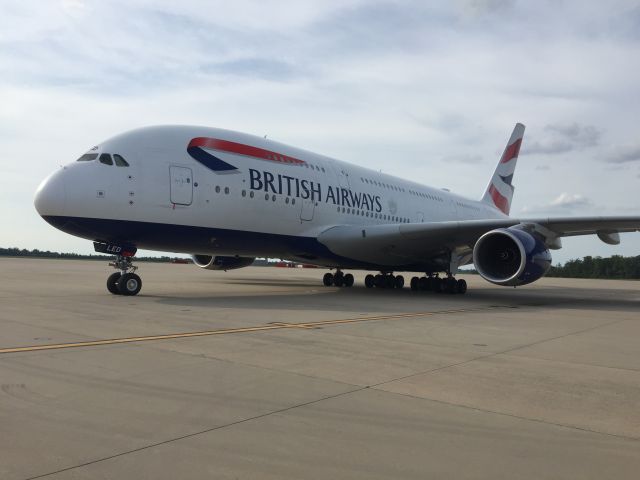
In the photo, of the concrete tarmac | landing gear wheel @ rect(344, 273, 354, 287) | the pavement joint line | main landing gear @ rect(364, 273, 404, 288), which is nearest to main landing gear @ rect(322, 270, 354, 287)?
landing gear wheel @ rect(344, 273, 354, 287)

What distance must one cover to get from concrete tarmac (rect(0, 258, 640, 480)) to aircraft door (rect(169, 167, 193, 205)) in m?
4.89

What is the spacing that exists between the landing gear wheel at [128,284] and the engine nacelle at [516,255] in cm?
791

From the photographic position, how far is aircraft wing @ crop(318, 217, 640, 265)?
13.6 meters

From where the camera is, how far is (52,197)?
1053 centimetres

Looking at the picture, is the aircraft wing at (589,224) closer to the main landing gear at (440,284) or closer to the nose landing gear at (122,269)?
the main landing gear at (440,284)

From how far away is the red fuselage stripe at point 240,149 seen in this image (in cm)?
1265

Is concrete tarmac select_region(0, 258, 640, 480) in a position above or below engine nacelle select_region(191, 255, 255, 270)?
below

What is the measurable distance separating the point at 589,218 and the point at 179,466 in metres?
12.6

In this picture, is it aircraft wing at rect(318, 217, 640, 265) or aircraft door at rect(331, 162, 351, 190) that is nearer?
aircraft wing at rect(318, 217, 640, 265)

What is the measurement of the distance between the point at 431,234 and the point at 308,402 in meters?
11.5

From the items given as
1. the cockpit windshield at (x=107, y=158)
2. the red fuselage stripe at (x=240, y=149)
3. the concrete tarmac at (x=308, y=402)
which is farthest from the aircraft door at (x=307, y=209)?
the concrete tarmac at (x=308, y=402)


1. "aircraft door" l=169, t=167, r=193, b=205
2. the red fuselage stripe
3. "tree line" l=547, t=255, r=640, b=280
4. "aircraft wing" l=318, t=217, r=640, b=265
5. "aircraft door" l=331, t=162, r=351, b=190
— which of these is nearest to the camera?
"aircraft door" l=169, t=167, r=193, b=205

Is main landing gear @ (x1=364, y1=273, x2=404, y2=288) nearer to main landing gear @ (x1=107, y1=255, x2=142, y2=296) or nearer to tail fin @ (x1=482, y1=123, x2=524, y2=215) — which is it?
tail fin @ (x1=482, y1=123, x2=524, y2=215)

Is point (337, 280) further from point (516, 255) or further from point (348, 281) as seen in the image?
point (516, 255)
